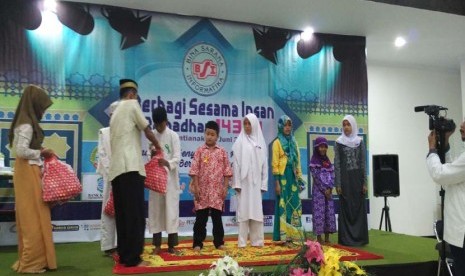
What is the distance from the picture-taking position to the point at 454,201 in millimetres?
2674

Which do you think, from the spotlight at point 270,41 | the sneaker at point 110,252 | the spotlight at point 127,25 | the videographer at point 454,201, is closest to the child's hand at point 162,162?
the sneaker at point 110,252

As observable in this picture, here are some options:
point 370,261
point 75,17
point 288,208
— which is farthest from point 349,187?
point 75,17

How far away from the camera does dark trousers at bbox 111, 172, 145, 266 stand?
3311 millimetres

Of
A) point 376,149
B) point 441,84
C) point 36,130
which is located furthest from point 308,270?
point 441,84

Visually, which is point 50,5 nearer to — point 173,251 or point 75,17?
point 75,17

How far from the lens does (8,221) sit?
4.98 meters

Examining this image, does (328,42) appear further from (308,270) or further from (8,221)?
(308,270)

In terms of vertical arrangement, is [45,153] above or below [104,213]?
above

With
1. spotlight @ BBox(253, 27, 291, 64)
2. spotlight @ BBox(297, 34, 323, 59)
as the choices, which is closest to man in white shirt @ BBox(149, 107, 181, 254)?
spotlight @ BBox(253, 27, 291, 64)

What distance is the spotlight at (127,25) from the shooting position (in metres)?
5.66

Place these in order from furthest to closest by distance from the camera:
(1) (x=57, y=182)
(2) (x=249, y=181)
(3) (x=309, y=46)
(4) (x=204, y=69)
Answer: (3) (x=309, y=46)
(4) (x=204, y=69)
(2) (x=249, y=181)
(1) (x=57, y=182)

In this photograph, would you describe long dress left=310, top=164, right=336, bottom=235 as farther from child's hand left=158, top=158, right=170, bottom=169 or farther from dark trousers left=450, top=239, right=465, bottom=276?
dark trousers left=450, top=239, right=465, bottom=276

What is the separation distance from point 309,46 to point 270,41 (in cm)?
64

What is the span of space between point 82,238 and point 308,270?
178 inches
